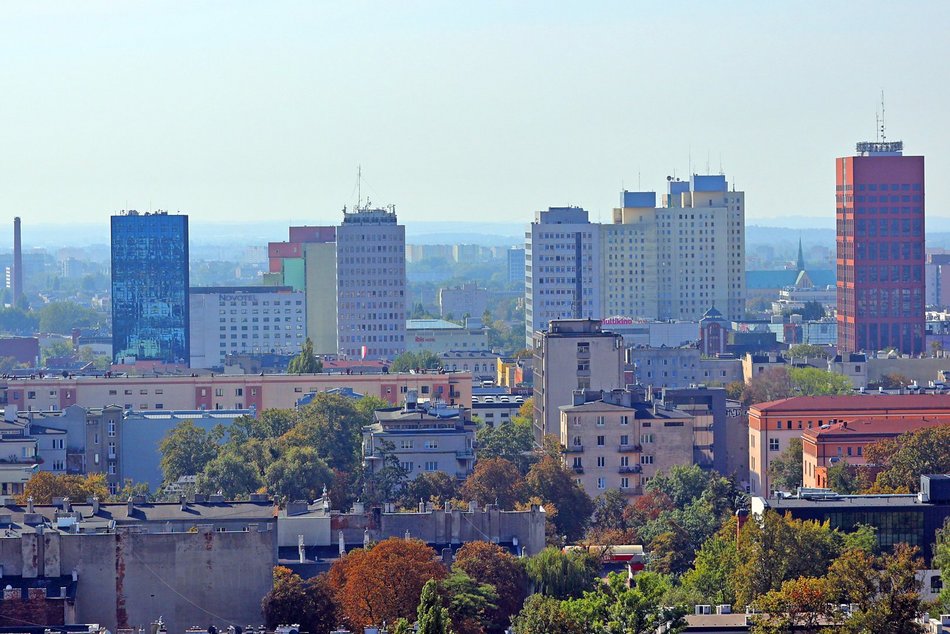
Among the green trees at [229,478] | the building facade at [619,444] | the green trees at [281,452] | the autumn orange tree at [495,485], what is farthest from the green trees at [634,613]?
the building facade at [619,444]

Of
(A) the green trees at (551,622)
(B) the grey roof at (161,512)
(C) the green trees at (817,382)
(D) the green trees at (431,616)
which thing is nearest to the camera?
(D) the green trees at (431,616)

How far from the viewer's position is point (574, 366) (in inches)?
4279

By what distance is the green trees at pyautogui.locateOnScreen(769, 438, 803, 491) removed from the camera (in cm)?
9675

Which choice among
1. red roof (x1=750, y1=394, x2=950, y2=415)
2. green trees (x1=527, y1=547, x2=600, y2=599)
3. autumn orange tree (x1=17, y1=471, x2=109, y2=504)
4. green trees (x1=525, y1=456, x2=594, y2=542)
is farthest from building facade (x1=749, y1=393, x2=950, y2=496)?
green trees (x1=527, y1=547, x2=600, y2=599)

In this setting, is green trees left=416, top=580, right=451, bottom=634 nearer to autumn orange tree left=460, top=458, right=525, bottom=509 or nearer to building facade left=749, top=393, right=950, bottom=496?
autumn orange tree left=460, top=458, right=525, bottom=509

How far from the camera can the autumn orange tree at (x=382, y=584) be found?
5731 centimetres

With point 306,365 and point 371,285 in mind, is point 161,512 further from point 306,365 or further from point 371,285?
point 371,285

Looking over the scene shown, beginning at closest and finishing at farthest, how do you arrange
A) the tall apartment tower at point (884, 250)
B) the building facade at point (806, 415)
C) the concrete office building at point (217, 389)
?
the building facade at point (806, 415) < the concrete office building at point (217, 389) < the tall apartment tower at point (884, 250)

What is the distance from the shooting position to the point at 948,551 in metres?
64.8

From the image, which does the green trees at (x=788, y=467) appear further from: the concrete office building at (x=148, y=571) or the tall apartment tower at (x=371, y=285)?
the tall apartment tower at (x=371, y=285)

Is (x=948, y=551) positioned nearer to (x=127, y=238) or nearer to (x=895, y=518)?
(x=895, y=518)

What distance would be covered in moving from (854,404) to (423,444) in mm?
21663

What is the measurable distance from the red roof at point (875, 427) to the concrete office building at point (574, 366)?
387 inches

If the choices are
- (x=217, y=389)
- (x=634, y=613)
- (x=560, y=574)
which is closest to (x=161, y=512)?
(x=560, y=574)
